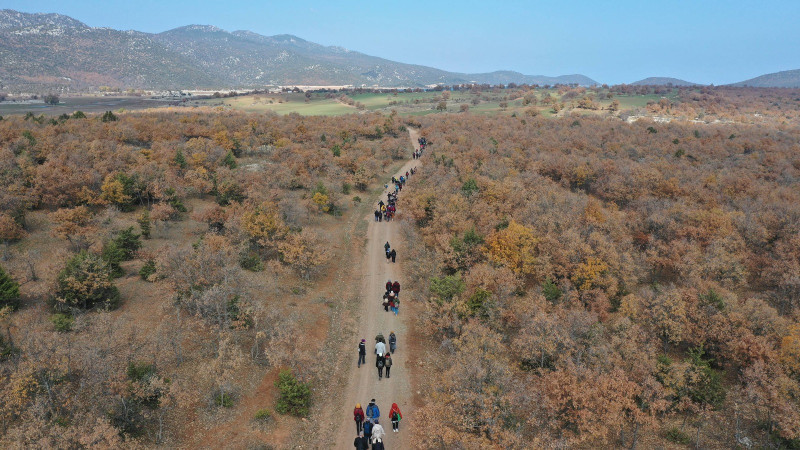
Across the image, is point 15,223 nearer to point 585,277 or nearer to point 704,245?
point 585,277

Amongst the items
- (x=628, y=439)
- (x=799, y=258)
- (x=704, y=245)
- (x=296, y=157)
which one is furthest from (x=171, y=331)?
(x=799, y=258)

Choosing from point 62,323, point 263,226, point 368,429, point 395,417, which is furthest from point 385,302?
point 62,323

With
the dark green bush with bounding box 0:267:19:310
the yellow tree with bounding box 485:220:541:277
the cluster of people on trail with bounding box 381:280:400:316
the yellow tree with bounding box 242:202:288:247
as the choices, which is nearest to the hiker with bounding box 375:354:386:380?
the cluster of people on trail with bounding box 381:280:400:316

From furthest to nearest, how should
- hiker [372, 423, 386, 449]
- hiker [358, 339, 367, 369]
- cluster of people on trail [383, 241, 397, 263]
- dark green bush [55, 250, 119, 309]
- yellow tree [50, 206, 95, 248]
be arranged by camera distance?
cluster of people on trail [383, 241, 397, 263], yellow tree [50, 206, 95, 248], dark green bush [55, 250, 119, 309], hiker [358, 339, 367, 369], hiker [372, 423, 386, 449]

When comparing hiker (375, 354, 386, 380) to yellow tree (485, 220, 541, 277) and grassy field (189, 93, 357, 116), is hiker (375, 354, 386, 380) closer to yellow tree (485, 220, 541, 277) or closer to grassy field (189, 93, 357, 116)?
yellow tree (485, 220, 541, 277)

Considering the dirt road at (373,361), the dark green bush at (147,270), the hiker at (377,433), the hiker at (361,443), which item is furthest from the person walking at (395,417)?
the dark green bush at (147,270)

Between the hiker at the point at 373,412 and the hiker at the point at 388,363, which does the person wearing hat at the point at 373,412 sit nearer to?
the hiker at the point at 373,412

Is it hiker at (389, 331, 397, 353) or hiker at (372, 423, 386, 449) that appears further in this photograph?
hiker at (389, 331, 397, 353)
